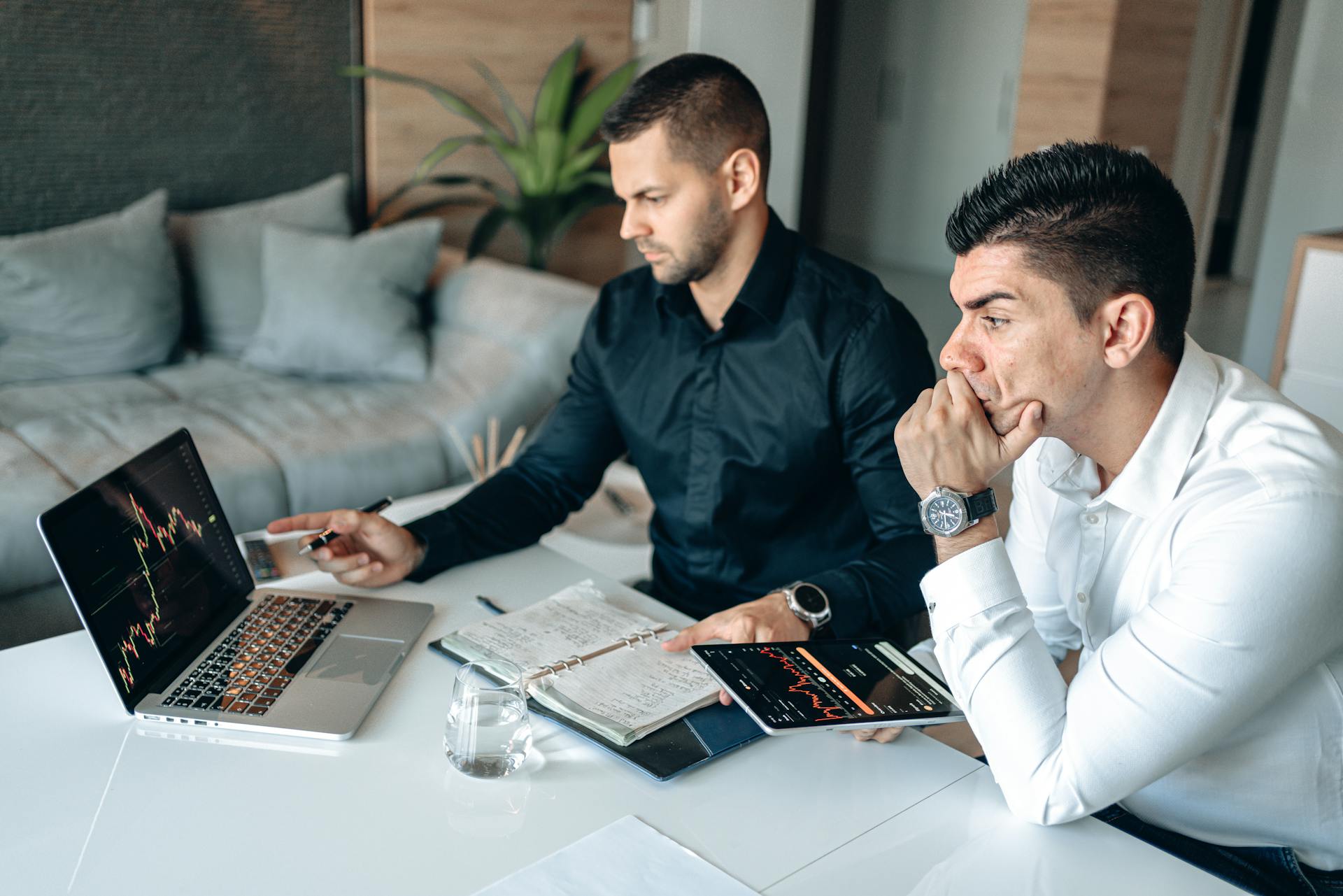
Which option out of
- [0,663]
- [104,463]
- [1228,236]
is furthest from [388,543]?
[1228,236]

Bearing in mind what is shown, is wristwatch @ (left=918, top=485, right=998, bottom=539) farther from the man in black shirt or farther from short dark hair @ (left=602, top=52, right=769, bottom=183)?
short dark hair @ (left=602, top=52, right=769, bottom=183)

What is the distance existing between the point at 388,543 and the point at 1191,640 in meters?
0.92

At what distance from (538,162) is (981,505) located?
3116 millimetres

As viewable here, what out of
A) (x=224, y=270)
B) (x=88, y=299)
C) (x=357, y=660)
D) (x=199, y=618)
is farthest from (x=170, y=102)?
(x=357, y=660)

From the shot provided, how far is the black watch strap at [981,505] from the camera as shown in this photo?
113 centimetres

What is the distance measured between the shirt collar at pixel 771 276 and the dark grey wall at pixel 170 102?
242 cm

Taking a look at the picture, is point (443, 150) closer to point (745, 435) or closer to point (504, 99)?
point (504, 99)

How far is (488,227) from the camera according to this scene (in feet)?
12.6

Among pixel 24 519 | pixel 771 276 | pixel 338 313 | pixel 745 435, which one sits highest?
pixel 771 276

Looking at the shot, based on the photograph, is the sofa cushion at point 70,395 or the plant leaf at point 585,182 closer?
the sofa cushion at point 70,395

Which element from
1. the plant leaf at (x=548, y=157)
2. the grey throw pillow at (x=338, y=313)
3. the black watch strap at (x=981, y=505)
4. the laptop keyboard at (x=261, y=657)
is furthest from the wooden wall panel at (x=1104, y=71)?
the laptop keyboard at (x=261, y=657)

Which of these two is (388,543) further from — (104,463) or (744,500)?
(104,463)

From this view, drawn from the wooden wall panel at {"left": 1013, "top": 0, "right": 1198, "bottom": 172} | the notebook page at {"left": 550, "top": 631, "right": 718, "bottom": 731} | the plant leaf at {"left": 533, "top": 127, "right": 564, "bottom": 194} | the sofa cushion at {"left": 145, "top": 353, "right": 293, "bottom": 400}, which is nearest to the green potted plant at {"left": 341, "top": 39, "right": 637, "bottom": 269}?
the plant leaf at {"left": 533, "top": 127, "right": 564, "bottom": 194}

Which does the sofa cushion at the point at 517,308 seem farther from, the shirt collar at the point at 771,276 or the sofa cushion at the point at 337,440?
the shirt collar at the point at 771,276
